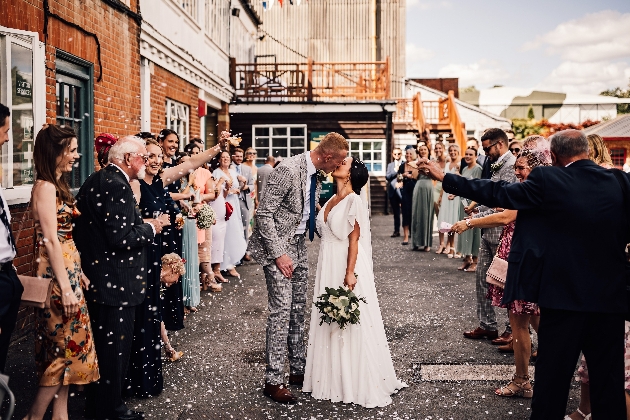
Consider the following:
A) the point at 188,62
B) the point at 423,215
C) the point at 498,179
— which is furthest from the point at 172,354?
the point at 188,62

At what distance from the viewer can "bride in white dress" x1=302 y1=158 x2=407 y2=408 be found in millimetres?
5262

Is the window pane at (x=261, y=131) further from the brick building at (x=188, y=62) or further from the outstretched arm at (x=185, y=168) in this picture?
the outstretched arm at (x=185, y=168)

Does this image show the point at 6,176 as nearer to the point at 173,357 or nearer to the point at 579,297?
the point at 173,357

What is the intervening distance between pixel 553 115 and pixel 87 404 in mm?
52640

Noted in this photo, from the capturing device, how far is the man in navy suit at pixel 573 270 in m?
3.96

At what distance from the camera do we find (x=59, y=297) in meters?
4.37

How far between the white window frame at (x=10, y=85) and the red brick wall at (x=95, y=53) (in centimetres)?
13

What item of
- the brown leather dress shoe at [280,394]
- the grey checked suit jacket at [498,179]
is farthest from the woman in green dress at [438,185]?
the brown leather dress shoe at [280,394]

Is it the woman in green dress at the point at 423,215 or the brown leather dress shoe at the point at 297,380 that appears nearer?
the brown leather dress shoe at the point at 297,380

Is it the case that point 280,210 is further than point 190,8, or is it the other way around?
point 190,8

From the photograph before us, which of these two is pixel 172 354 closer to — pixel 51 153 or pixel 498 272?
pixel 51 153

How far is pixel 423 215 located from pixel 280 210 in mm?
9860

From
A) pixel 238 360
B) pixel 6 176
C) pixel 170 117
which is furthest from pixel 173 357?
pixel 170 117

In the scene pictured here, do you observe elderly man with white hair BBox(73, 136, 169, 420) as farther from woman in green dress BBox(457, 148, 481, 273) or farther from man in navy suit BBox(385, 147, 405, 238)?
man in navy suit BBox(385, 147, 405, 238)
